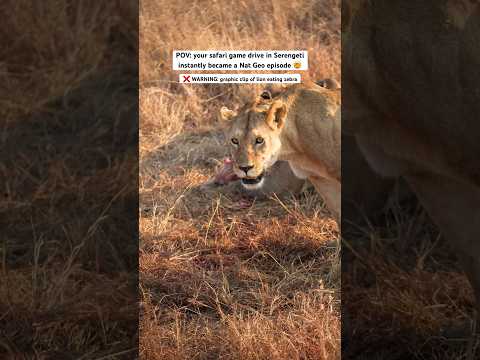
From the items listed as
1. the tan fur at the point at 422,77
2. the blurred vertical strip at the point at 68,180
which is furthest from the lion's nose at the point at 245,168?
the blurred vertical strip at the point at 68,180

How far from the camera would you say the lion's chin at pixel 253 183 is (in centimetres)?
236

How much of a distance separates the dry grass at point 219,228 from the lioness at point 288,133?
63 mm

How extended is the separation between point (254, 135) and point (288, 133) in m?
0.10

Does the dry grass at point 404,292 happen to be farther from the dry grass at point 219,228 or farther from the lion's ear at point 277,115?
Result: the lion's ear at point 277,115

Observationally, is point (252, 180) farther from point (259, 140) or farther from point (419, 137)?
point (419, 137)

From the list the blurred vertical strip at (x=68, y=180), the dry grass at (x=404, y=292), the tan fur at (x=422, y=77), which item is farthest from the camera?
the blurred vertical strip at (x=68, y=180)

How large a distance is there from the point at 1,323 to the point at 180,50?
105 centimetres

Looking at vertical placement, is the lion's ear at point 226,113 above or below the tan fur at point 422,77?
below

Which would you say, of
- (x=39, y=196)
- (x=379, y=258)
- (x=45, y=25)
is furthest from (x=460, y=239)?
(x=45, y=25)

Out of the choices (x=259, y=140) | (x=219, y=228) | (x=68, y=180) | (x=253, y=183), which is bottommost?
(x=68, y=180)

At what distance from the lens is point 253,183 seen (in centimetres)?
237

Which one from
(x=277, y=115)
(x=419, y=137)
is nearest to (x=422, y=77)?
(x=419, y=137)

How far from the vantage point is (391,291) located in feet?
9.10

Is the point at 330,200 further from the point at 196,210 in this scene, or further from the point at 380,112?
the point at 380,112
